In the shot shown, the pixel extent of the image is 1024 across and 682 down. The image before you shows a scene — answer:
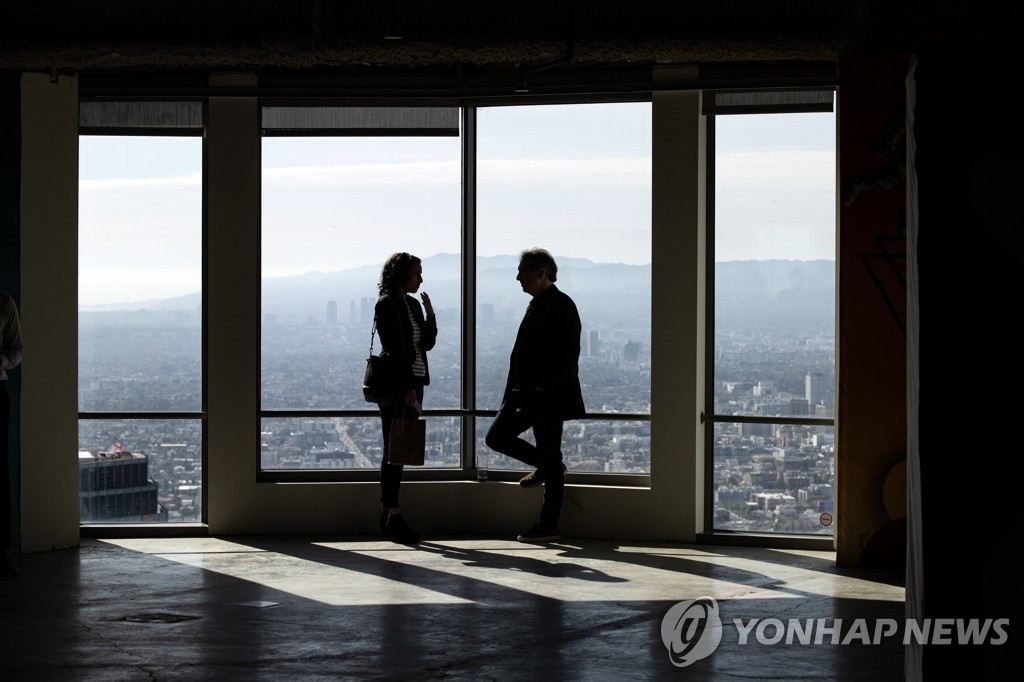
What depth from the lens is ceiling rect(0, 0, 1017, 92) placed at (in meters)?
5.70

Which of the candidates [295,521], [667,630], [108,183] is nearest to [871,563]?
[667,630]

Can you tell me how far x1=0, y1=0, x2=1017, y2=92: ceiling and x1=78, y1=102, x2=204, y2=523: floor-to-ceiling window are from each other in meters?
2.12

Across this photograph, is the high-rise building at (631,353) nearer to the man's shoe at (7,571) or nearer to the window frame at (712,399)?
the window frame at (712,399)

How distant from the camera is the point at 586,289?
793 centimetres

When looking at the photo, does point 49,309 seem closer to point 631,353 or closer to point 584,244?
point 584,244

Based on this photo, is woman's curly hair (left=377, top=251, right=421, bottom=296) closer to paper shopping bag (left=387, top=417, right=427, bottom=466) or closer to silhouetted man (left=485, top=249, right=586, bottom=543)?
silhouetted man (left=485, top=249, right=586, bottom=543)

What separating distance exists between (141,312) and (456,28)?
3.39 m

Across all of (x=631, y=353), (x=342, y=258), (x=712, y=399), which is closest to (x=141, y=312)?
(x=342, y=258)

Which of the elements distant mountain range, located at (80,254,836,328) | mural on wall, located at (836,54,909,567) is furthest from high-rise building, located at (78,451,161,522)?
mural on wall, located at (836,54,909,567)

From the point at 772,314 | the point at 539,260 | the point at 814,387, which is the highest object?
the point at 539,260

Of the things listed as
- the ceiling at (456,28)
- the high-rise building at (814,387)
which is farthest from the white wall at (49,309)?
the high-rise building at (814,387)

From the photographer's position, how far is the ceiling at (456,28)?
5.70 m

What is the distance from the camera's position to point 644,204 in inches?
307

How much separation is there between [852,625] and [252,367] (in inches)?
167
